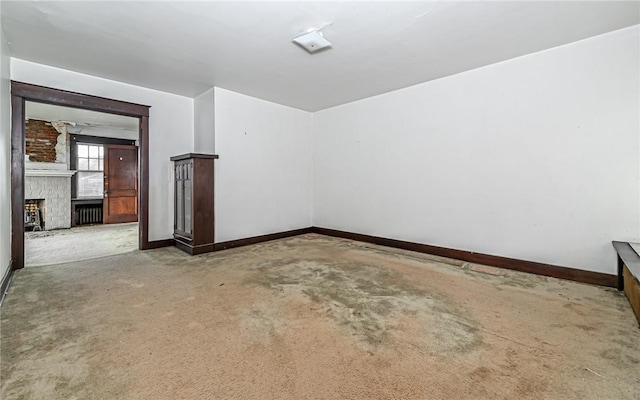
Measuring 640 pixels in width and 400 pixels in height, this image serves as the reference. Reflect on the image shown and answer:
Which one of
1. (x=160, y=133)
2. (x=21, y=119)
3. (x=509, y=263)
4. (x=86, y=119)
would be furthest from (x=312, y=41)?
(x=86, y=119)

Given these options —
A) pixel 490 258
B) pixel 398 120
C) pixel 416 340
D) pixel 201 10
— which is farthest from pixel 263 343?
pixel 398 120

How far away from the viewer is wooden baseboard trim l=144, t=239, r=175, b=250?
14.5ft

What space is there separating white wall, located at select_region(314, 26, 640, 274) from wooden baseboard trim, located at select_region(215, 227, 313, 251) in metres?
1.48

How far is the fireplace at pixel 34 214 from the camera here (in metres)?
6.23

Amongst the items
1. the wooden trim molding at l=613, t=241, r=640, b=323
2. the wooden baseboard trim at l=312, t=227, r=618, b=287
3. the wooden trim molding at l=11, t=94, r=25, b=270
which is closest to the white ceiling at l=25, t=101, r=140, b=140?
the wooden trim molding at l=11, t=94, r=25, b=270

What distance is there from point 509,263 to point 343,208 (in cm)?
279

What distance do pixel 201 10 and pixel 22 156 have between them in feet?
10.1

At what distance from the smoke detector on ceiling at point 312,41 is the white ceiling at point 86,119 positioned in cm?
433

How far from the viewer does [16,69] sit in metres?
3.39

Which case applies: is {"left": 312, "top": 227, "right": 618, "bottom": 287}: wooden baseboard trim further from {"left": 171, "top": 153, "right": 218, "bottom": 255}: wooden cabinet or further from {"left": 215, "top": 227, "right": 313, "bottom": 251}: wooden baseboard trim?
{"left": 171, "top": 153, "right": 218, "bottom": 255}: wooden cabinet

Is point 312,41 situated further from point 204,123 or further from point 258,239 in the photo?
point 258,239

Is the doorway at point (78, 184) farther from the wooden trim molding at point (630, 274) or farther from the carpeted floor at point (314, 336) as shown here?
the wooden trim molding at point (630, 274)

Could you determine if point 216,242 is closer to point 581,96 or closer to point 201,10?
point 201,10

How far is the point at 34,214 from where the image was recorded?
20.8 ft
